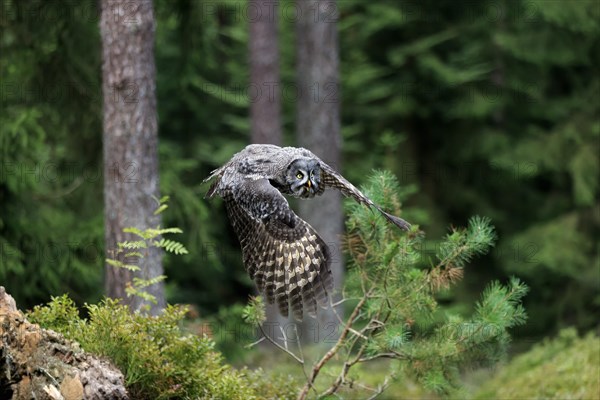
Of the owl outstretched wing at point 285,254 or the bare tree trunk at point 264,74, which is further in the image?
the bare tree trunk at point 264,74

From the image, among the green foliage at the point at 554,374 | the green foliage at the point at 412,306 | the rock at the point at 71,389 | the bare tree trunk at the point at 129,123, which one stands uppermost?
the bare tree trunk at the point at 129,123

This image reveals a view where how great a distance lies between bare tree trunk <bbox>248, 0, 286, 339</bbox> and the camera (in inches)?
588

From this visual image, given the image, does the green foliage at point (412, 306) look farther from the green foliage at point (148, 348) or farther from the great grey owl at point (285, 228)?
the green foliage at point (148, 348)

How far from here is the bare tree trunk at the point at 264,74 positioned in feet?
49.0

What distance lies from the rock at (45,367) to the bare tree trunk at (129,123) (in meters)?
2.66

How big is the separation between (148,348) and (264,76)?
31.6ft

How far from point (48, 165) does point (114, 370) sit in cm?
680

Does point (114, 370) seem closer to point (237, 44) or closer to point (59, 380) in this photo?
point (59, 380)

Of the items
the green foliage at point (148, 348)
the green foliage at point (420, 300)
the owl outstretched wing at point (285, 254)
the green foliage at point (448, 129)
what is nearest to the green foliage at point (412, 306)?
the green foliage at point (420, 300)

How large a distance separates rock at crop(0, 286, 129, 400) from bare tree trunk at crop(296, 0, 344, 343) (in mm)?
9274

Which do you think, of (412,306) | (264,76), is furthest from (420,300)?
(264,76)

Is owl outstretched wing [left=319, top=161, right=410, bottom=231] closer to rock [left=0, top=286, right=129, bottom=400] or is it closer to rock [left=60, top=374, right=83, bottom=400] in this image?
rock [left=0, top=286, right=129, bottom=400]

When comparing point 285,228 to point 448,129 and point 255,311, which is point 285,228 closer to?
point 255,311

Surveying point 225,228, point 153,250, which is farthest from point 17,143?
point 225,228
